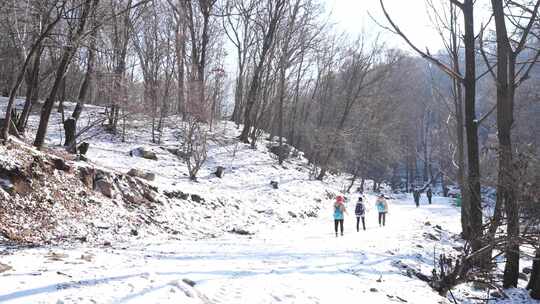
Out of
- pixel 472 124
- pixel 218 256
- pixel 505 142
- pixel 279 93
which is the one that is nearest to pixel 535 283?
pixel 505 142

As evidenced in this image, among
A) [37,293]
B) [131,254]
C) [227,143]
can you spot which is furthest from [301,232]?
[227,143]

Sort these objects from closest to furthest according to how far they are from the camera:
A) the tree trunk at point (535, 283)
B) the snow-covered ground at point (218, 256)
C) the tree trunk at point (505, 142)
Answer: the snow-covered ground at point (218, 256), the tree trunk at point (505, 142), the tree trunk at point (535, 283)

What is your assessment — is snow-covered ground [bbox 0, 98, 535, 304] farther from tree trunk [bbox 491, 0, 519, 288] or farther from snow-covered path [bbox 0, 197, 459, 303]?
tree trunk [bbox 491, 0, 519, 288]

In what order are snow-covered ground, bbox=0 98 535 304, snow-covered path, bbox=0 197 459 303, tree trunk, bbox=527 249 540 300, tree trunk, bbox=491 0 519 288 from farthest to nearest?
tree trunk, bbox=527 249 540 300 < tree trunk, bbox=491 0 519 288 < snow-covered ground, bbox=0 98 535 304 < snow-covered path, bbox=0 197 459 303

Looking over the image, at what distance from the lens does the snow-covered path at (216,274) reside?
4980mm

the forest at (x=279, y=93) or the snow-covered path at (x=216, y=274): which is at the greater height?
the forest at (x=279, y=93)

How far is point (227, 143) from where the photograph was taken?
25344 mm

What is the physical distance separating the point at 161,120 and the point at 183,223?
12.4 meters

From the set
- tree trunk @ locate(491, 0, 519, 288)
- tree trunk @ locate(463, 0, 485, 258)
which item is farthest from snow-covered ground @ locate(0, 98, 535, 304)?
tree trunk @ locate(463, 0, 485, 258)

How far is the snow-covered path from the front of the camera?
16.3 ft

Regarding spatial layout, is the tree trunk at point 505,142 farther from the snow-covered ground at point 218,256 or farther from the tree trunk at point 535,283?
the snow-covered ground at point 218,256

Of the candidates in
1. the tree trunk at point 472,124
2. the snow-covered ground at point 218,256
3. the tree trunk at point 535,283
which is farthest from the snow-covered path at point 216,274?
the tree trunk at point 535,283

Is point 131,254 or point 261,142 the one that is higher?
point 261,142

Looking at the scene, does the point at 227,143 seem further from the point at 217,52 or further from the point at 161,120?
the point at 217,52
